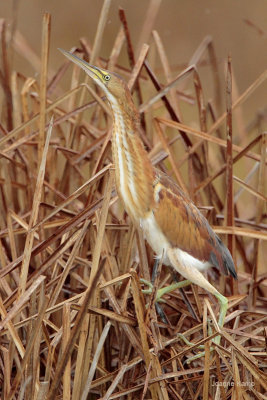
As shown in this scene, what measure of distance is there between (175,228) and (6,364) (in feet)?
2.19

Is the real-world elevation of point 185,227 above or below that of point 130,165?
below

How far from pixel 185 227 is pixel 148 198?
0.16 m

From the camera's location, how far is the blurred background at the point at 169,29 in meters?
6.30

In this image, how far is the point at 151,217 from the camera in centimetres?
233

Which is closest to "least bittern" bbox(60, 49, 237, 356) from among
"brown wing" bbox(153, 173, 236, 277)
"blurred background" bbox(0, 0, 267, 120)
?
"brown wing" bbox(153, 173, 236, 277)

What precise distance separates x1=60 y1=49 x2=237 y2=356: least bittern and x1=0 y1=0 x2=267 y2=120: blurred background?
3.91 meters

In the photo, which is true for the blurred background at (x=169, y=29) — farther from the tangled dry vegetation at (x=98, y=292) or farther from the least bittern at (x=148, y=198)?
the least bittern at (x=148, y=198)

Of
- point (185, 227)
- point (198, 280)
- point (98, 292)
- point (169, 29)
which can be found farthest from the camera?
point (169, 29)

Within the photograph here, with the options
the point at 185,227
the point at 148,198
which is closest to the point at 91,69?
the point at 148,198

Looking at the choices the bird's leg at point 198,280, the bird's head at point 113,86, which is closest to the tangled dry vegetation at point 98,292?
the bird's leg at point 198,280

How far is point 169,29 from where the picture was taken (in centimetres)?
652

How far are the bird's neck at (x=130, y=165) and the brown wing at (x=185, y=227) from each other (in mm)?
51

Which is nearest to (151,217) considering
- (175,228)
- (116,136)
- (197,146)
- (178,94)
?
(175,228)

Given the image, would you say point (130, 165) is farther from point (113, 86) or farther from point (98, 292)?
point (98, 292)
